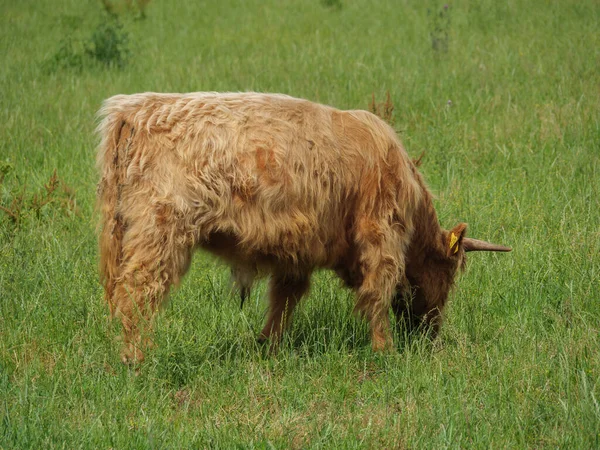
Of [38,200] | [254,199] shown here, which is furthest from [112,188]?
[38,200]

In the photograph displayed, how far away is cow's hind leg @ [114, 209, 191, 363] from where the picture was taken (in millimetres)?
4703

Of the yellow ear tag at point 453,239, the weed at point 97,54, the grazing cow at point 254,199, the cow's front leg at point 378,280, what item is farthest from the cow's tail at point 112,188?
the weed at point 97,54

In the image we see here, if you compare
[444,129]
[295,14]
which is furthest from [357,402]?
[295,14]

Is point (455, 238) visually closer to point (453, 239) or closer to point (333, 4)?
point (453, 239)

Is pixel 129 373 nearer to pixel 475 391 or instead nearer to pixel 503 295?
pixel 475 391

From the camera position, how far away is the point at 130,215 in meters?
4.77

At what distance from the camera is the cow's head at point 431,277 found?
19.2ft

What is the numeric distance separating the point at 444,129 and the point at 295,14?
6437 mm

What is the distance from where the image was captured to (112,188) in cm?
491

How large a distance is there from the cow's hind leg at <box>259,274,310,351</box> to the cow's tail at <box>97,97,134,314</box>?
128 cm

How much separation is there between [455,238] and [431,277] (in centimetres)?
41

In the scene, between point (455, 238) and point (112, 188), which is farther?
point (455, 238)

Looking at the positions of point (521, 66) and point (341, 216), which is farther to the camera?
point (521, 66)

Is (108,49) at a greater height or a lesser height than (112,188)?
lesser
